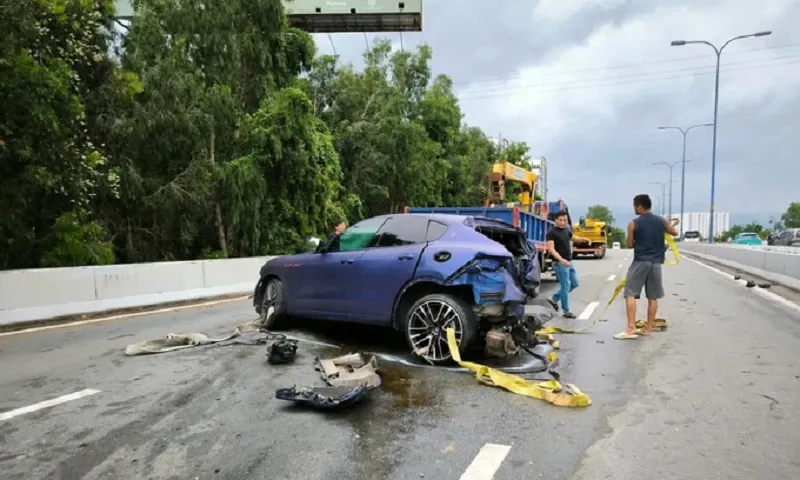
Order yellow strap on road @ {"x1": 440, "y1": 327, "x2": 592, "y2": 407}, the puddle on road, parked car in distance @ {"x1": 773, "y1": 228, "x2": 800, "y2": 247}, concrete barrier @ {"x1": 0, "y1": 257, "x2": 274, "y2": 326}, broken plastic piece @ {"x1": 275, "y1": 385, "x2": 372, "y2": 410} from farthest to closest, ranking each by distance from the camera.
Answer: parked car in distance @ {"x1": 773, "y1": 228, "x2": 800, "y2": 247} < concrete barrier @ {"x1": 0, "y1": 257, "x2": 274, "y2": 326} < the puddle on road < yellow strap on road @ {"x1": 440, "y1": 327, "x2": 592, "y2": 407} < broken plastic piece @ {"x1": 275, "y1": 385, "x2": 372, "y2": 410}

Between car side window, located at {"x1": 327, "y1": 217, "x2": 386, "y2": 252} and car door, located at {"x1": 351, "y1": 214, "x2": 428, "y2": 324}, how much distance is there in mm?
131

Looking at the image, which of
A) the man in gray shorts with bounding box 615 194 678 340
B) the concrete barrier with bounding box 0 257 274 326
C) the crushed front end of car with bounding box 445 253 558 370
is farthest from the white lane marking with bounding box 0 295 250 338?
the man in gray shorts with bounding box 615 194 678 340

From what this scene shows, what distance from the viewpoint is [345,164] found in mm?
26891

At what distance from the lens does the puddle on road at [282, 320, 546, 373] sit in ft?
19.6

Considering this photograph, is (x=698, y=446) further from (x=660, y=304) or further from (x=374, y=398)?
(x=660, y=304)

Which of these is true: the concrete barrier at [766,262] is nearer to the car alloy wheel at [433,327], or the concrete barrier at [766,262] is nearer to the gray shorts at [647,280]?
the gray shorts at [647,280]

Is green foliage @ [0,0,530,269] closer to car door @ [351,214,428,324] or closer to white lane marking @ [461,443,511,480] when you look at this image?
car door @ [351,214,428,324]

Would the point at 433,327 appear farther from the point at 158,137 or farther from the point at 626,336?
the point at 158,137

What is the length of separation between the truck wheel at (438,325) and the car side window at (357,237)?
1184 mm

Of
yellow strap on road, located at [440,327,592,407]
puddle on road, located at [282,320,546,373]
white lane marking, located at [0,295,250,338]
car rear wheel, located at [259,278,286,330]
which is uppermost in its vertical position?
car rear wheel, located at [259,278,286,330]

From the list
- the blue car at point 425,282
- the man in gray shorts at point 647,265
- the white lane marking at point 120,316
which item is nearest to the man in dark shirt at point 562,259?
the man in gray shorts at point 647,265

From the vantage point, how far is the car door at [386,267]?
640cm

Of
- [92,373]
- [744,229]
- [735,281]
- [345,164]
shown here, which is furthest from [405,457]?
[744,229]

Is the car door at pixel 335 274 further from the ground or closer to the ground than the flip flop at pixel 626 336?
further from the ground
